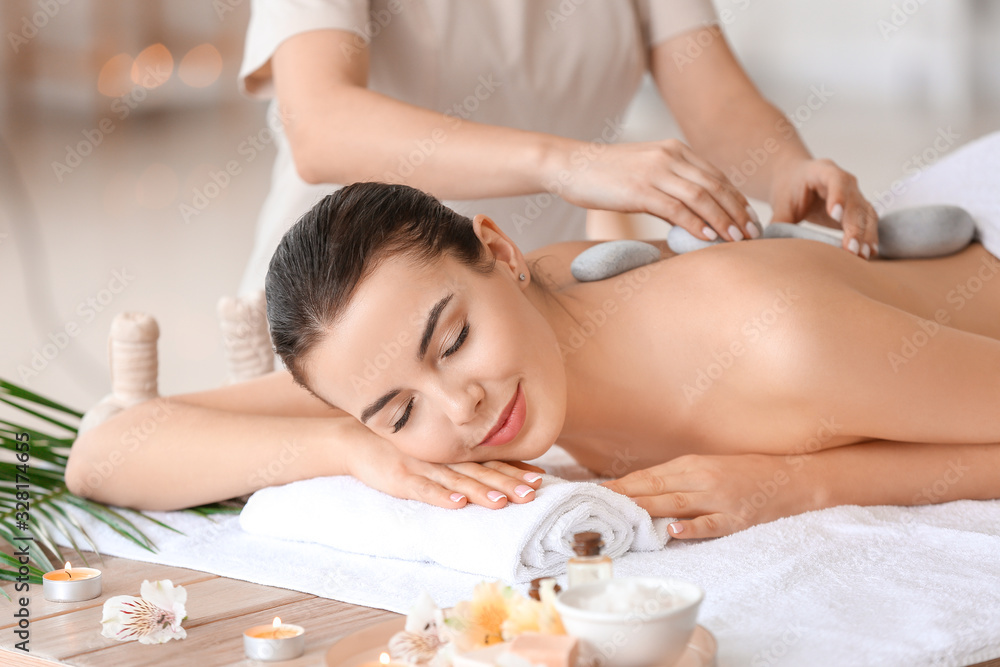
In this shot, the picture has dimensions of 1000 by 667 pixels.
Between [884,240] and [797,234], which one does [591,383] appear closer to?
[797,234]

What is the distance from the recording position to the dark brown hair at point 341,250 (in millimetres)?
1238

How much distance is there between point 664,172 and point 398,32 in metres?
0.77

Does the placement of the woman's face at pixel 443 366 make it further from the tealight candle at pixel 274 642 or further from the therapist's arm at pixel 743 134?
the therapist's arm at pixel 743 134

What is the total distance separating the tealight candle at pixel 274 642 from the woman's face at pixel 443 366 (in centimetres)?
35

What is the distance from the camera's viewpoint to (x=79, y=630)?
107 cm

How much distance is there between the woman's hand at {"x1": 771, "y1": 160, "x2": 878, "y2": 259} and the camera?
1.62 m

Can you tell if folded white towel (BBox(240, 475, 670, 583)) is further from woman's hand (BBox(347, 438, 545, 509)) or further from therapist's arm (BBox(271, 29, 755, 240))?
therapist's arm (BBox(271, 29, 755, 240))

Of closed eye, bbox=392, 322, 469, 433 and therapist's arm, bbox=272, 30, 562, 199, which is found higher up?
therapist's arm, bbox=272, 30, 562, 199

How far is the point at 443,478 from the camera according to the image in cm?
129

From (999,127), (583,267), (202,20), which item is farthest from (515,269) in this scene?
(999,127)

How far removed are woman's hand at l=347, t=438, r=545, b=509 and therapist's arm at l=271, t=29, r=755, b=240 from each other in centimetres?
45

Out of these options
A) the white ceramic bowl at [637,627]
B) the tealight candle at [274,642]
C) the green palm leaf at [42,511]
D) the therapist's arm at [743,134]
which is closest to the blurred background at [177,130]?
the therapist's arm at [743,134]

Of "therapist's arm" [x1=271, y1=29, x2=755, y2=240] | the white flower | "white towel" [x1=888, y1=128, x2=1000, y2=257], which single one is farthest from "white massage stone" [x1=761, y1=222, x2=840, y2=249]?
the white flower

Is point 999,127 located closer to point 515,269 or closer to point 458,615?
point 515,269
